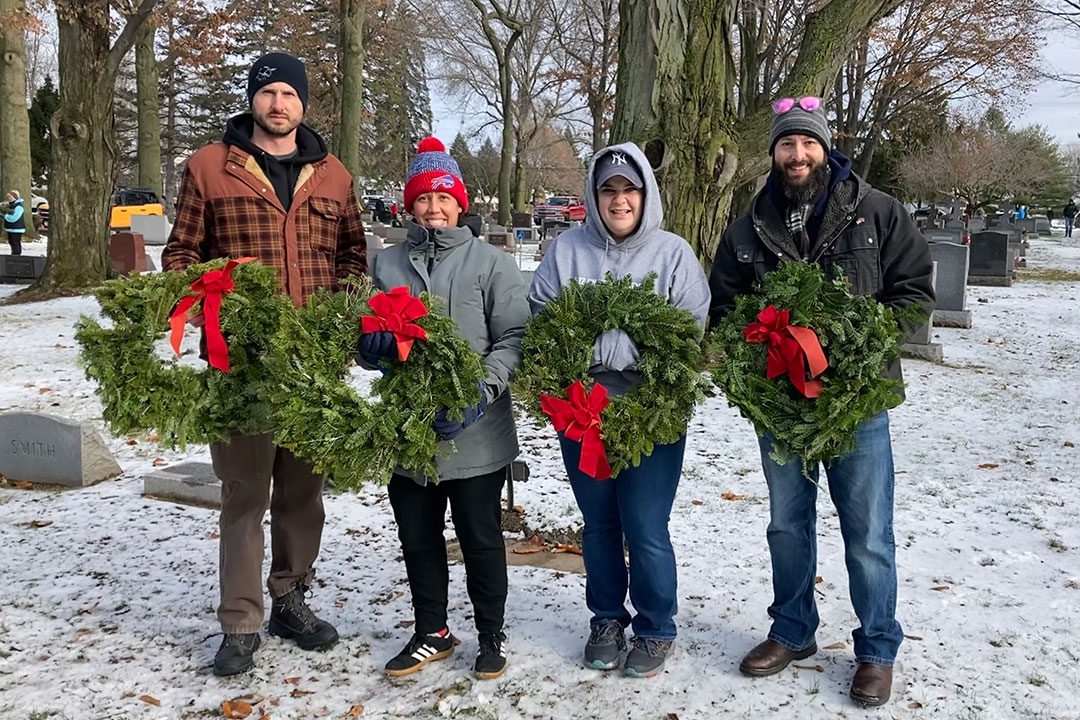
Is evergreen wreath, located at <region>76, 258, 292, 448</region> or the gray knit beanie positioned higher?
the gray knit beanie

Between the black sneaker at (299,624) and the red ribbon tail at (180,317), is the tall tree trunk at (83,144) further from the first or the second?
the red ribbon tail at (180,317)

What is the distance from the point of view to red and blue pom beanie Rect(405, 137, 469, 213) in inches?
128

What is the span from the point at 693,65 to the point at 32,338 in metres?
8.09

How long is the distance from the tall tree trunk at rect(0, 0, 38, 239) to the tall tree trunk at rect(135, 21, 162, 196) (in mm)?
4056

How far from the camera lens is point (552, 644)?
3.62 meters

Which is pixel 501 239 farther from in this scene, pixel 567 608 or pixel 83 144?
pixel 567 608

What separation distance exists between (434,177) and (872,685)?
2389mm

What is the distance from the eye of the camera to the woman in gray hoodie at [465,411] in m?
3.21

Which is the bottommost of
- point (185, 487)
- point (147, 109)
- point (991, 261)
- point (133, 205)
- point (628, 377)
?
point (185, 487)

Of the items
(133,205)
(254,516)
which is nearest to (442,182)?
(254,516)

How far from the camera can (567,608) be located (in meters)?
3.98

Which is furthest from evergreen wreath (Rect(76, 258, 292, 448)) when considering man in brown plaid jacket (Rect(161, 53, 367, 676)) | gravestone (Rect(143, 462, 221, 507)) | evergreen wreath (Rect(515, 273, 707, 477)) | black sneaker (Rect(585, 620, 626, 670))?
gravestone (Rect(143, 462, 221, 507))

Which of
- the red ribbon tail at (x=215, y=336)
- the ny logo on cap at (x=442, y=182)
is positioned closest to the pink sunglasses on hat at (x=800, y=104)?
the ny logo on cap at (x=442, y=182)

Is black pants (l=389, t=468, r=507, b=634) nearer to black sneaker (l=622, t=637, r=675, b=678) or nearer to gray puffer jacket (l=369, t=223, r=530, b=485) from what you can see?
gray puffer jacket (l=369, t=223, r=530, b=485)
